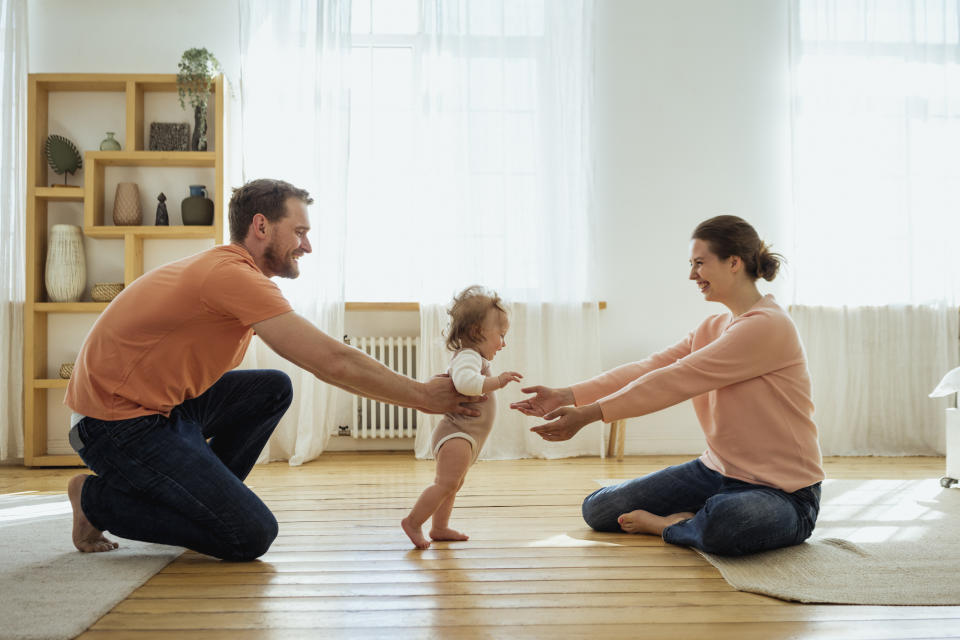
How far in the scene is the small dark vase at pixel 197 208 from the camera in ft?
13.1

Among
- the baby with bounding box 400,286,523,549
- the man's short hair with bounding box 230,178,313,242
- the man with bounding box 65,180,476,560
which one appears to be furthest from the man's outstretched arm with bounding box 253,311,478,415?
the man's short hair with bounding box 230,178,313,242

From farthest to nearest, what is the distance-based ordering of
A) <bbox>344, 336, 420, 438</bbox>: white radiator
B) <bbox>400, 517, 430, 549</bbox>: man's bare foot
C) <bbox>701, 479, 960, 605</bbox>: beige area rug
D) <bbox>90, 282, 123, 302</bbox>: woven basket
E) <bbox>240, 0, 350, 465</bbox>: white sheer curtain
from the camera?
<bbox>344, 336, 420, 438</bbox>: white radiator
<bbox>240, 0, 350, 465</bbox>: white sheer curtain
<bbox>90, 282, 123, 302</bbox>: woven basket
<bbox>400, 517, 430, 549</bbox>: man's bare foot
<bbox>701, 479, 960, 605</bbox>: beige area rug

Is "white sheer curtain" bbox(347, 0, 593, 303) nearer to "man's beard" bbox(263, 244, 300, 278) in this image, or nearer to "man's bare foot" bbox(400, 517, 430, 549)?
"man's beard" bbox(263, 244, 300, 278)

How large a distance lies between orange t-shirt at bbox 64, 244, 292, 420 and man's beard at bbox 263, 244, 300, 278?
78 millimetres

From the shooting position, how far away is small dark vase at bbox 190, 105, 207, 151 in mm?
4023

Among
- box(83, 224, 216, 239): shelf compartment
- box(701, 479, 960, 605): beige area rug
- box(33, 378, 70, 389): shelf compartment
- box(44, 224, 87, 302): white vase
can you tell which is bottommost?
box(701, 479, 960, 605): beige area rug

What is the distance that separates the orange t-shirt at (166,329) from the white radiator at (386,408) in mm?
2178

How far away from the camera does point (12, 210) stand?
13.2ft

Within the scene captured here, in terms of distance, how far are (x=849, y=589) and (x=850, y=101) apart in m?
3.43

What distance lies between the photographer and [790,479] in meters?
2.06

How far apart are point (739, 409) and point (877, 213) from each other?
2.84 m

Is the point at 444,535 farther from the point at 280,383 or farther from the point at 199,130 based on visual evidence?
the point at 199,130

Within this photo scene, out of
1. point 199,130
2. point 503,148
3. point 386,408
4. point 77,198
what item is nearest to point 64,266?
point 77,198

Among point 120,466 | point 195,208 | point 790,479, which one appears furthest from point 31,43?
point 790,479
